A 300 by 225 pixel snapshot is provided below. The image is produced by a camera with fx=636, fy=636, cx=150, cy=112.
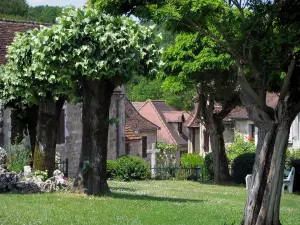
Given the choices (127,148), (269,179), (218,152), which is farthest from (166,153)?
(269,179)

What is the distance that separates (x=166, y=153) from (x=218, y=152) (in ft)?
78.6

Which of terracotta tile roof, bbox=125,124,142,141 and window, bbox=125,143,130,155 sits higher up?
terracotta tile roof, bbox=125,124,142,141

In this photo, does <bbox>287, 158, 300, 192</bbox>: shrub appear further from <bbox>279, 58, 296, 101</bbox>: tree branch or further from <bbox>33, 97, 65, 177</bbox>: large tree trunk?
<bbox>279, 58, 296, 101</bbox>: tree branch

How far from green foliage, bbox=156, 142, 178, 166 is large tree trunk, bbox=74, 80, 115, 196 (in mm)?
35229

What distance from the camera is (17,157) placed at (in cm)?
2198

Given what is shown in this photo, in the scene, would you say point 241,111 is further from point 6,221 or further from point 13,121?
point 6,221

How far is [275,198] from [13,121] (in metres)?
17.9

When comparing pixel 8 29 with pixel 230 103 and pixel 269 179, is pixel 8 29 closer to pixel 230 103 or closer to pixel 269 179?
pixel 230 103

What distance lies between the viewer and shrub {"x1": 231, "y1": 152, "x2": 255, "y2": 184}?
2895 cm

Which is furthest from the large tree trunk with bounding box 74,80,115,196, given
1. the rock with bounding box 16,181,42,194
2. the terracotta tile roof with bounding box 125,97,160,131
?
the terracotta tile roof with bounding box 125,97,160,131

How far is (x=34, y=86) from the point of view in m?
17.0

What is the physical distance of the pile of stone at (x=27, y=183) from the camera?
1645cm

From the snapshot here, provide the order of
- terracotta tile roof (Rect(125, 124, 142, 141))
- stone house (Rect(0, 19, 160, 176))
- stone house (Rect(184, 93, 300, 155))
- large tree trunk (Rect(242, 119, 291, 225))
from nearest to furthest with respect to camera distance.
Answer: large tree trunk (Rect(242, 119, 291, 225)) → stone house (Rect(0, 19, 160, 176)) → terracotta tile roof (Rect(125, 124, 142, 141)) → stone house (Rect(184, 93, 300, 155))

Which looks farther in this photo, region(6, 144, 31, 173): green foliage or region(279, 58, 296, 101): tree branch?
region(6, 144, 31, 173): green foliage
